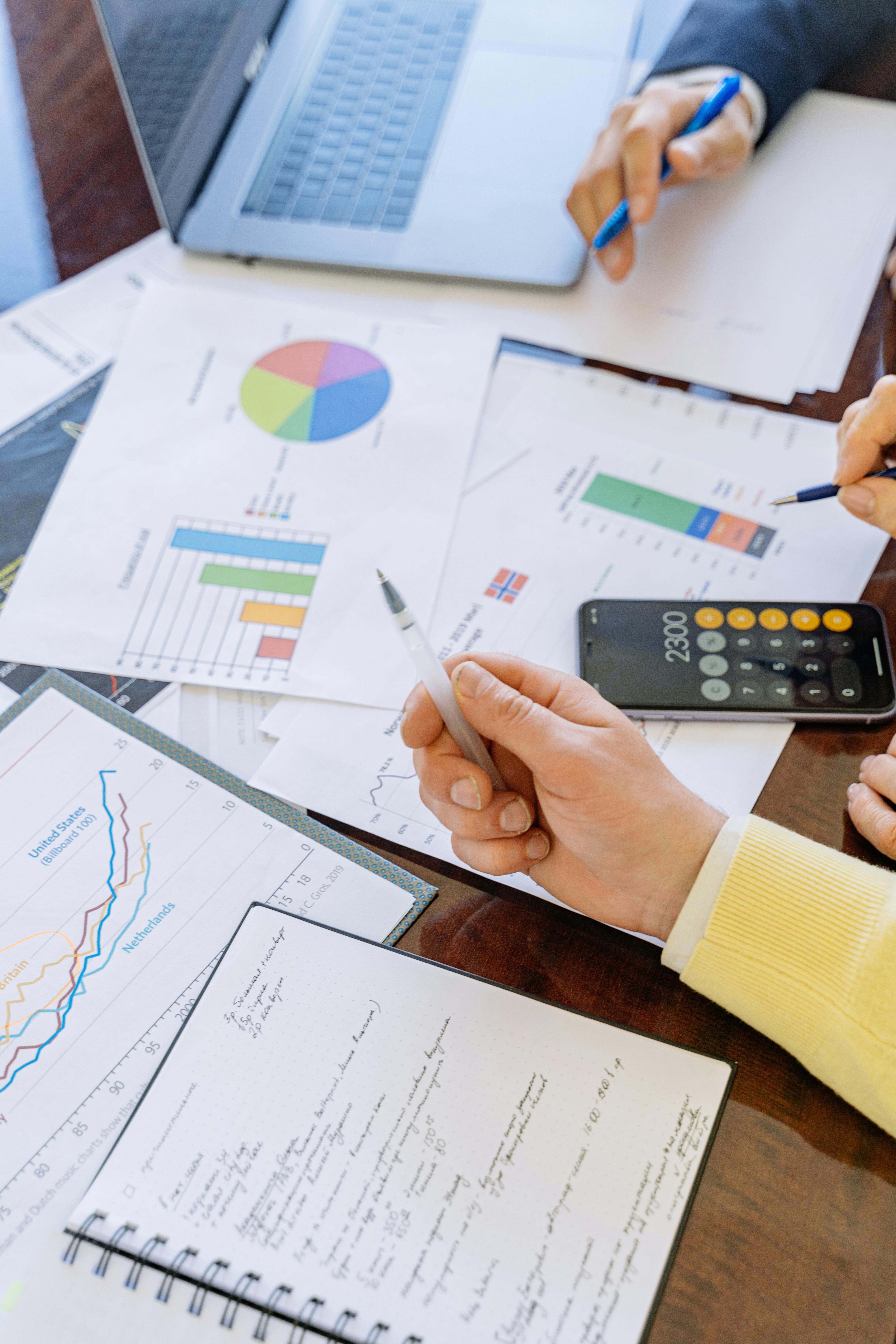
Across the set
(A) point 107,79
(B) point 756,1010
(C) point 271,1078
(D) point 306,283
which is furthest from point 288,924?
(A) point 107,79

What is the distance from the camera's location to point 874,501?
25.7 inches

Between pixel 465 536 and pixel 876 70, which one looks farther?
pixel 876 70

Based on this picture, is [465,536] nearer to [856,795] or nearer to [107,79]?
[856,795]

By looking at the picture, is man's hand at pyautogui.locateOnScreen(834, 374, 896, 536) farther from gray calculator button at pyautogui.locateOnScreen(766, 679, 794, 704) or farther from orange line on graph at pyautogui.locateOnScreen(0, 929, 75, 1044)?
orange line on graph at pyautogui.locateOnScreen(0, 929, 75, 1044)

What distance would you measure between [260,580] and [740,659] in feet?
1.18

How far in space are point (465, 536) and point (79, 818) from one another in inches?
13.7

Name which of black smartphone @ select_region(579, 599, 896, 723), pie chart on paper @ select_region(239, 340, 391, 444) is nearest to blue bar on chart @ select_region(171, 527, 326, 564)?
pie chart on paper @ select_region(239, 340, 391, 444)

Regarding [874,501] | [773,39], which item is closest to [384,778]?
[874,501]

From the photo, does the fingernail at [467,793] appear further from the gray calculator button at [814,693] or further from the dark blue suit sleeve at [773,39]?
the dark blue suit sleeve at [773,39]

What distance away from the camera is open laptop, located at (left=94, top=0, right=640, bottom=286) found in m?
0.87

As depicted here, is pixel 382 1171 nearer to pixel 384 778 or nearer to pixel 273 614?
pixel 384 778

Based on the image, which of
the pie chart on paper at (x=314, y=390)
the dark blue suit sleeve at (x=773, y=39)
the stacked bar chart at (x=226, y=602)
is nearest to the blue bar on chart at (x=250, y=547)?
the stacked bar chart at (x=226, y=602)

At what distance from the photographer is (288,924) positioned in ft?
1.77

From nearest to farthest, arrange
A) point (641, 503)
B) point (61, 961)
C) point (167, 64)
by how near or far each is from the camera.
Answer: point (61, 961)
point (641, 503)
point (167, 64)
